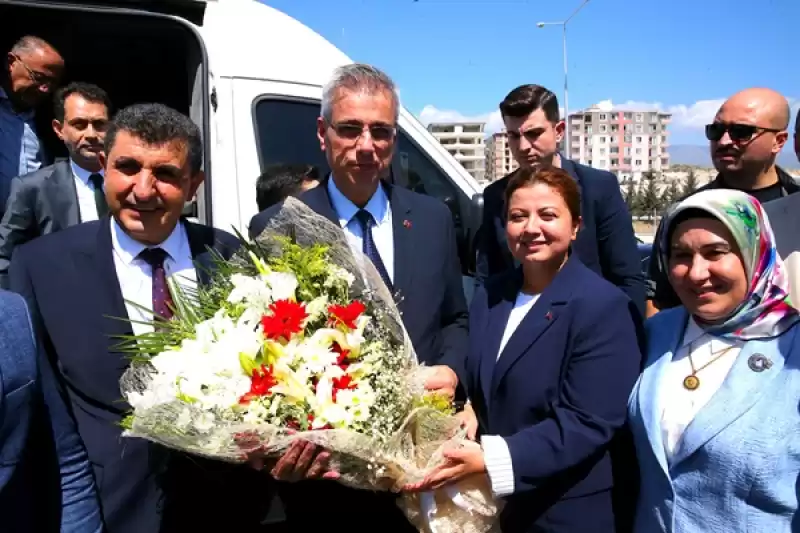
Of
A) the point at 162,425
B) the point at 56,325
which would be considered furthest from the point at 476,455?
the point at 56,325

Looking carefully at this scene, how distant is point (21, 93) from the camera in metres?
3.84

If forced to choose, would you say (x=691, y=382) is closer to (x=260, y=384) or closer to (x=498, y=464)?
(x=498, y=464)

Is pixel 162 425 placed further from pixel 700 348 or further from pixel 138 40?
pixel 138 40

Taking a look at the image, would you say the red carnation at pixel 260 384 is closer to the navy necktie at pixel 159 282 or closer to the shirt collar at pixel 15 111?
the navy necktie at pixel 159 282

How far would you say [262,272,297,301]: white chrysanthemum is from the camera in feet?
6.07

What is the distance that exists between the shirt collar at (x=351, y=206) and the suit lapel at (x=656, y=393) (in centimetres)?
110

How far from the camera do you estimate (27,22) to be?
3900mm

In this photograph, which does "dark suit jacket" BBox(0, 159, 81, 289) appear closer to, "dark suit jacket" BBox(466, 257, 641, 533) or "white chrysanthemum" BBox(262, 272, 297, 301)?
"white chrysanthemum" BBox(262, 272, 297, 301)

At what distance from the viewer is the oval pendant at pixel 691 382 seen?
6.18 ft

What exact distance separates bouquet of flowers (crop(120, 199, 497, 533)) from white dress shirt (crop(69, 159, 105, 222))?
63.6 inches

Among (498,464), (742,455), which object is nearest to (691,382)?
(742,455)

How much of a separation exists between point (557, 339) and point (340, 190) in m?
1.00

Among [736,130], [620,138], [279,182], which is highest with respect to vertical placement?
[620,138]

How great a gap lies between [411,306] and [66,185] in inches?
79.9
